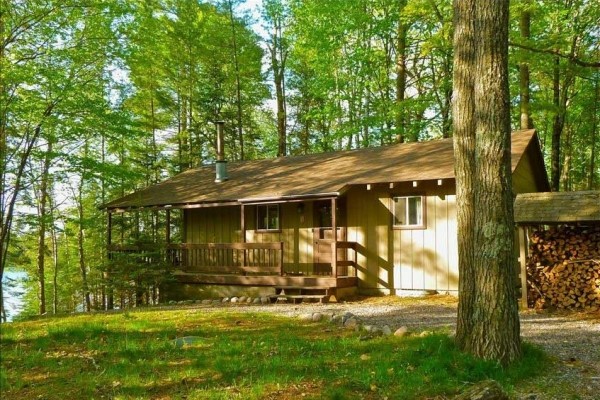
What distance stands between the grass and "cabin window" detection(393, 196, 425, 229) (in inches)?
226

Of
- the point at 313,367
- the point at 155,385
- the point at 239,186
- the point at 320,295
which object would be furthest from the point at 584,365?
the point at 239,186

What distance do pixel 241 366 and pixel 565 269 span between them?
24.7 feet

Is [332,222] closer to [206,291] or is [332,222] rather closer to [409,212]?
[409,212]

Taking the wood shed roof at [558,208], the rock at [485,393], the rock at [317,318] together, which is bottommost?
the rock at [317,318]

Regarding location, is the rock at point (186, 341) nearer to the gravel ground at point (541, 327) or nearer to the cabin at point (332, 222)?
the gravel ground at point (541, 327)

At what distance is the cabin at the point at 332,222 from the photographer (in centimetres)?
1273

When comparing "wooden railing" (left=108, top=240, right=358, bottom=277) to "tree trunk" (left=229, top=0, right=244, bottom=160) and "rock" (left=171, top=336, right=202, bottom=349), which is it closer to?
"rock" (left=171, top=336, right=202, bottom=349)

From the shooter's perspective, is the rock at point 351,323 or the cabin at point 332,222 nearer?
the rock at point 351,323

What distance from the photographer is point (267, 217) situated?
1569 centimetres

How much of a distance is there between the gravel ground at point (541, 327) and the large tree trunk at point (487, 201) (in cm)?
61

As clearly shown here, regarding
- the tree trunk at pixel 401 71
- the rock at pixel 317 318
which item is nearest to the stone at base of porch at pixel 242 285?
the rock at pixel 317 318

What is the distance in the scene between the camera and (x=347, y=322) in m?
8.48

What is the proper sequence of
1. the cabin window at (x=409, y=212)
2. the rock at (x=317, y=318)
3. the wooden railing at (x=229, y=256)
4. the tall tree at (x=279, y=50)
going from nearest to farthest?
the rock at (x=317, y=318) → the cabin window at (x=409, y=212) → the wooden railing at (x=229, y=256) → the tall tree at (x=279, y=50)

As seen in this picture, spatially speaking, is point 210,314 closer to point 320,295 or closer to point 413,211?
point 320,295
